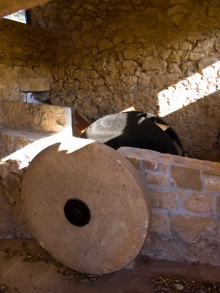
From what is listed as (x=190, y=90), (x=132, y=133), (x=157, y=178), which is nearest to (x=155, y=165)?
(x=157, y=178)

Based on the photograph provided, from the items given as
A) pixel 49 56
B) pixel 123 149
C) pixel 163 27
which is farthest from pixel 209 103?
pixel 49 56

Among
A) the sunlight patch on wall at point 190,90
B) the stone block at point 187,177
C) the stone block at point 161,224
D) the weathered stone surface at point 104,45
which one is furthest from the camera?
the weathered stone surface at point 104,45

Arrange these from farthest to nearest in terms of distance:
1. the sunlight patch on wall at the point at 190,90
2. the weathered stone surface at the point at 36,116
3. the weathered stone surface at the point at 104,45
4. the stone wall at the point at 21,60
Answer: the weathered stone surface at the point at 104,45 → the stone wall at the point at 21,60 → the sunlight patch on wall at the point at 190,90 → the weathered stone surface at the point at 36,116

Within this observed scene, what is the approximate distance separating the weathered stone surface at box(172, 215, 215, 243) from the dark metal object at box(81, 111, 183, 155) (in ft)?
3.58

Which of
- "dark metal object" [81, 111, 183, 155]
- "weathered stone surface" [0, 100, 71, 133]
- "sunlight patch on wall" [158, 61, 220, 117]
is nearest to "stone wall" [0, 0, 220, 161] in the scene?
Result: "sunlight patch on wall" [158, 61, 220, 117]

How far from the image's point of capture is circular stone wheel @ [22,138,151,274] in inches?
69.1

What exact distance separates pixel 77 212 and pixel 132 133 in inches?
60.5

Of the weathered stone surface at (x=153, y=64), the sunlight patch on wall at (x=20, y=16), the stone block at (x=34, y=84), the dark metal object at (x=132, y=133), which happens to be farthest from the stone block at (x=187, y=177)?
the sunlight patch on wall at (x=20, y=16)

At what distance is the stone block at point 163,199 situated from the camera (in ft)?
6.73

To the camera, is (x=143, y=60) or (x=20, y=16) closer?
(x=143, y=60)

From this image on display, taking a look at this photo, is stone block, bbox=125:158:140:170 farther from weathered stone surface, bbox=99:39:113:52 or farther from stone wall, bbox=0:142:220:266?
weathered stone surface, bbox=99:39:113:52

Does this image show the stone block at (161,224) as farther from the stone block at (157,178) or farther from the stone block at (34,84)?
the stone block at (34,84)

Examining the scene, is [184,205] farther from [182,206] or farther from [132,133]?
[132,133]

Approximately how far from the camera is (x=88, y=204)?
6.07ft
